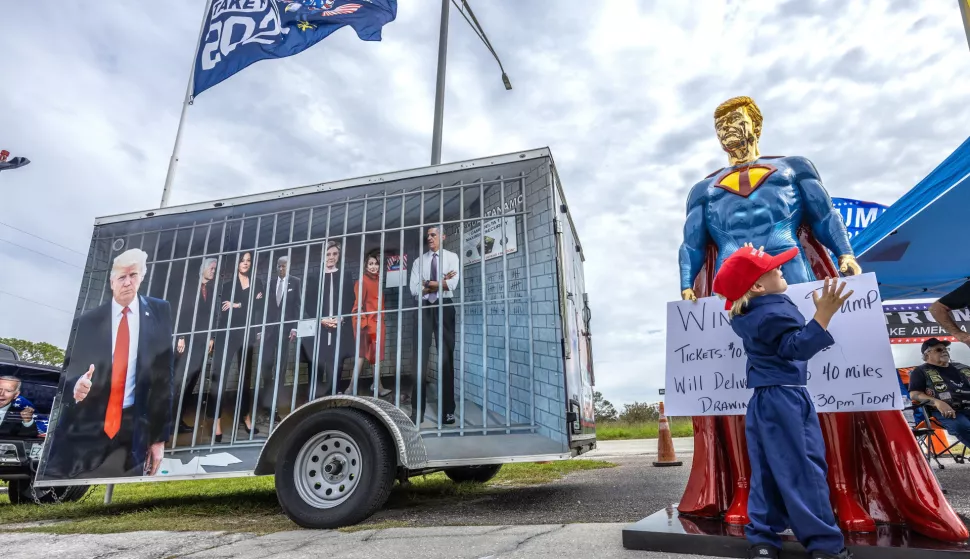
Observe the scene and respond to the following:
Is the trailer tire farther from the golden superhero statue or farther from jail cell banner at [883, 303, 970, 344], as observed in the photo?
jail cell banner at [883, 303, 970, 344]

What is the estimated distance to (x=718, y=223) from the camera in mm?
2803

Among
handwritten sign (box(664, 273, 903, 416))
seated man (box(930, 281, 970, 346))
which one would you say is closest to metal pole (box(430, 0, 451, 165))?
handwritten sign (box(664, 273, 903, 416))

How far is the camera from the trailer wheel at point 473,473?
617 cm

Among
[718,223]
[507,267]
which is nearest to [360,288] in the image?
[507,267]

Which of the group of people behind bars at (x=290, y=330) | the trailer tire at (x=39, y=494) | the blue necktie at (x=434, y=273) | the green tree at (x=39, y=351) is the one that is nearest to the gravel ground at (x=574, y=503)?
the group of people behind bars at (x=290, y=330)

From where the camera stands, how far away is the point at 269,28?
320 inches

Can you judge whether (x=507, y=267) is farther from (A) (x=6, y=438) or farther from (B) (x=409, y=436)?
(A) (x=6, y=438)

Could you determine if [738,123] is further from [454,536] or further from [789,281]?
[454,536]

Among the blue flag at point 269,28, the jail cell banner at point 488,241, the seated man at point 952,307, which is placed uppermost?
the blue flag at point 269,28

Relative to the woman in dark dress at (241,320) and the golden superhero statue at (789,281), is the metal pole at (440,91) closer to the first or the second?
the woman in dark dress at (241,320)

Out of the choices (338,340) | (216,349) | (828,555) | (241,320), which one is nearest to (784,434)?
(828,555)

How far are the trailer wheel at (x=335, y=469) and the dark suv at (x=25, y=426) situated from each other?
4.43 m

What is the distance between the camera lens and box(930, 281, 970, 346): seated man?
3678 mm

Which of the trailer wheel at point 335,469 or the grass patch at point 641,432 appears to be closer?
the trailer wheel at point 335,469
